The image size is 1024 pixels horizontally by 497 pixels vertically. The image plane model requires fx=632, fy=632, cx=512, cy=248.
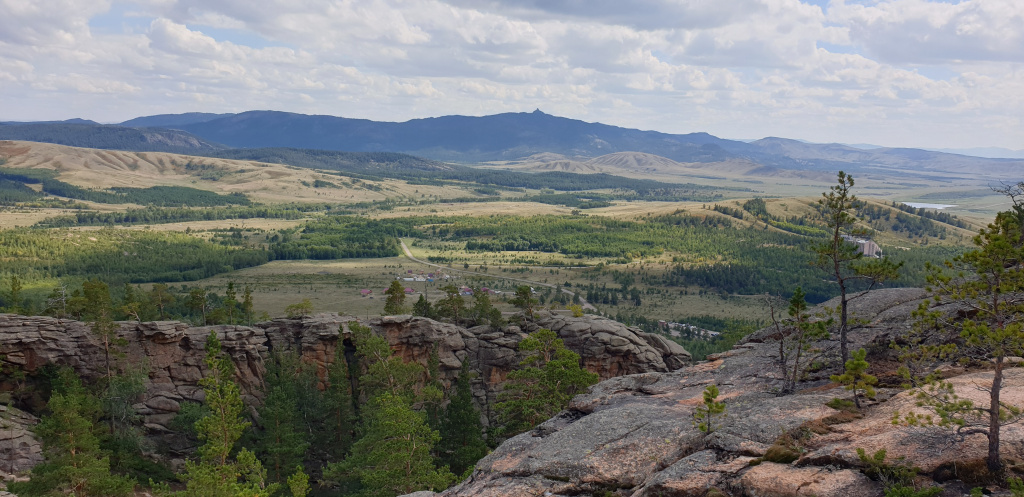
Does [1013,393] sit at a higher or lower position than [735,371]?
higher

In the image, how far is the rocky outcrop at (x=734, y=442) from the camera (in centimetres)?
2611

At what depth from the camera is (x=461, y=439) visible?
194 feet

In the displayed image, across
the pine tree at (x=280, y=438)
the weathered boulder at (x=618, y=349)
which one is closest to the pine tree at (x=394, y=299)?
the weathered boulder at (x=618, y=349)

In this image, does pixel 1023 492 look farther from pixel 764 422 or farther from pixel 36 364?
pixel 36 364

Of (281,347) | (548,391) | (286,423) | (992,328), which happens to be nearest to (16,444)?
(286,423)

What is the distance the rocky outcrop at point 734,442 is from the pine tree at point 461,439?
1469cm

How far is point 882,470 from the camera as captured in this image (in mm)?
25219

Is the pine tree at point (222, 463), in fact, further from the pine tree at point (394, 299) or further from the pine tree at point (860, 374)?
the pine tree at point (394, 299)

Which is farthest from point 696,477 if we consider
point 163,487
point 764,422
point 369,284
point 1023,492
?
point 369,284

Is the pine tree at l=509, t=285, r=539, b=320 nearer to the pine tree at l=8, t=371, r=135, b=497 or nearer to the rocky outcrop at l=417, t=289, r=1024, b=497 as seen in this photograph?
the rocky outcrop at l=417, t=289, r=1024, b=497

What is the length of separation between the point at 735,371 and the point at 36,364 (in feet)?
230

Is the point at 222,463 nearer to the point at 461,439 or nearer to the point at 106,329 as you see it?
the point at 461,439

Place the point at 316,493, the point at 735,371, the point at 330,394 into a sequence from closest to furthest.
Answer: the point at 735,371
the point at 316,493
the point at 330,394

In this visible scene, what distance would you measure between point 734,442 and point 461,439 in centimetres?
3325
